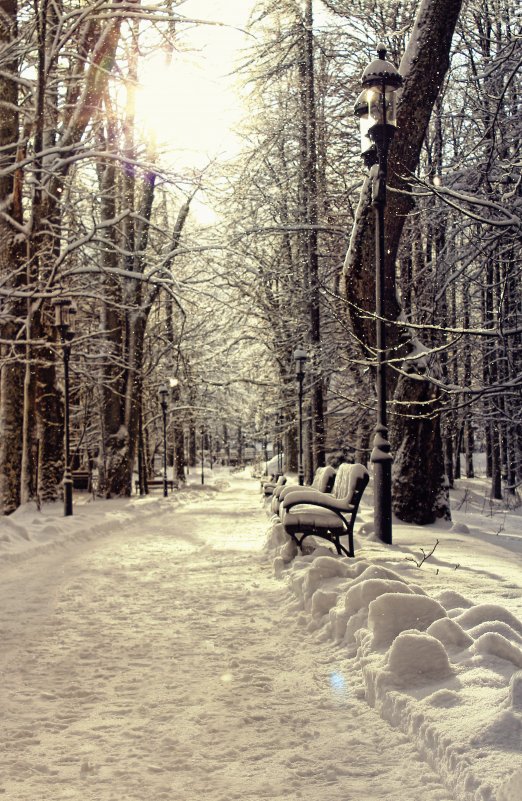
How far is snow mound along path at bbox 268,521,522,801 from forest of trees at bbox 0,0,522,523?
2.34 meters

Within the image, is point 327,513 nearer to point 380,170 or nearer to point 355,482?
point 355,482

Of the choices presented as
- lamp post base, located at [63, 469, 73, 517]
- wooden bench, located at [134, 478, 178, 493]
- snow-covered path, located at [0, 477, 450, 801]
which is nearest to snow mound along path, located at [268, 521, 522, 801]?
snow-covered path, located at [0, 477, 450, 801]

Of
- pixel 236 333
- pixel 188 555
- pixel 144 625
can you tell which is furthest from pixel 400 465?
pixel 236 333

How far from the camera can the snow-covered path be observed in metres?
3.29

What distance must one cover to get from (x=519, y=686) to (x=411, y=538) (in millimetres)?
7692

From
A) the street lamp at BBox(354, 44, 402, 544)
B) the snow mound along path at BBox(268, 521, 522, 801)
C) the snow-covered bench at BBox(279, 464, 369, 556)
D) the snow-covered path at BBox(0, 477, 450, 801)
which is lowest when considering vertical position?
the snow-covered path at BBox(0, 477, 450, 801)

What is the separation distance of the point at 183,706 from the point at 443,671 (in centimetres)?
138

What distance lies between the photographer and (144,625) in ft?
20.5

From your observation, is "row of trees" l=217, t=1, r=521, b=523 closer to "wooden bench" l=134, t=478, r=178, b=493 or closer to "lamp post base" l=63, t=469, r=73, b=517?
"lamp post base" l=63, t=469, r=73, b=517

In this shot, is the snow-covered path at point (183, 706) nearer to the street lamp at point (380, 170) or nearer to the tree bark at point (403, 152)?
the street lamp at point (380, 170)

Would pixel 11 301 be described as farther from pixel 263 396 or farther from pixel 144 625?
pixel 263 396

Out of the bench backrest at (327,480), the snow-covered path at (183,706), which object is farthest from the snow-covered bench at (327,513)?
the bench backrest at (327,480)

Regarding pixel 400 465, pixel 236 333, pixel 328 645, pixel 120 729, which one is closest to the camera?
pixel 120 729

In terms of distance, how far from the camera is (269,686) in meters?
4.64
